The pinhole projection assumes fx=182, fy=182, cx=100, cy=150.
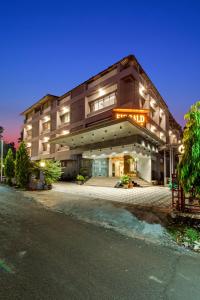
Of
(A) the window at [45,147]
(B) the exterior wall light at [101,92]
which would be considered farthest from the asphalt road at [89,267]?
(A) the window at [45,147]

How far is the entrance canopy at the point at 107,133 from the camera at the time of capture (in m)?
19.3

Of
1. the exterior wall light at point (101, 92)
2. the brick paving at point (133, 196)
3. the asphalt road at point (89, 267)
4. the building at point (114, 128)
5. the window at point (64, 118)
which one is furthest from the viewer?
the window at point (64, 118)

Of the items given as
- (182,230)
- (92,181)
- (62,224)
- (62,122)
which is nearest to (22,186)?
(92,181)

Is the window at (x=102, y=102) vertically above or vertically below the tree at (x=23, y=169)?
above

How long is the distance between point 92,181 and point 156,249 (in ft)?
62.5

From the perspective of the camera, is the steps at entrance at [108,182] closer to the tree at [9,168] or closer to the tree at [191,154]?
the tree at [9,168]

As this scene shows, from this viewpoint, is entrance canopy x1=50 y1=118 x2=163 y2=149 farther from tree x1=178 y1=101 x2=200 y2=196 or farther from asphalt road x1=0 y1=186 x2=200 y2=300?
asphalt road x1=0 y1=186 x2=200 y2=300

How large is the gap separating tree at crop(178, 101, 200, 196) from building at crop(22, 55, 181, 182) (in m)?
12.0

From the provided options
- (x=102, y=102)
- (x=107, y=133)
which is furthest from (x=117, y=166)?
(x=102, y=102)

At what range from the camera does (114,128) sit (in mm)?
20922

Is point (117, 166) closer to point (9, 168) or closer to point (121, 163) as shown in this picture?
point (121, 163)

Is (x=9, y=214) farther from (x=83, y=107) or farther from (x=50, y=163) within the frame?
(x=83, y=107)

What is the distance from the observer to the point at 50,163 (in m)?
18.9

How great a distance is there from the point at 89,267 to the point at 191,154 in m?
4.23
